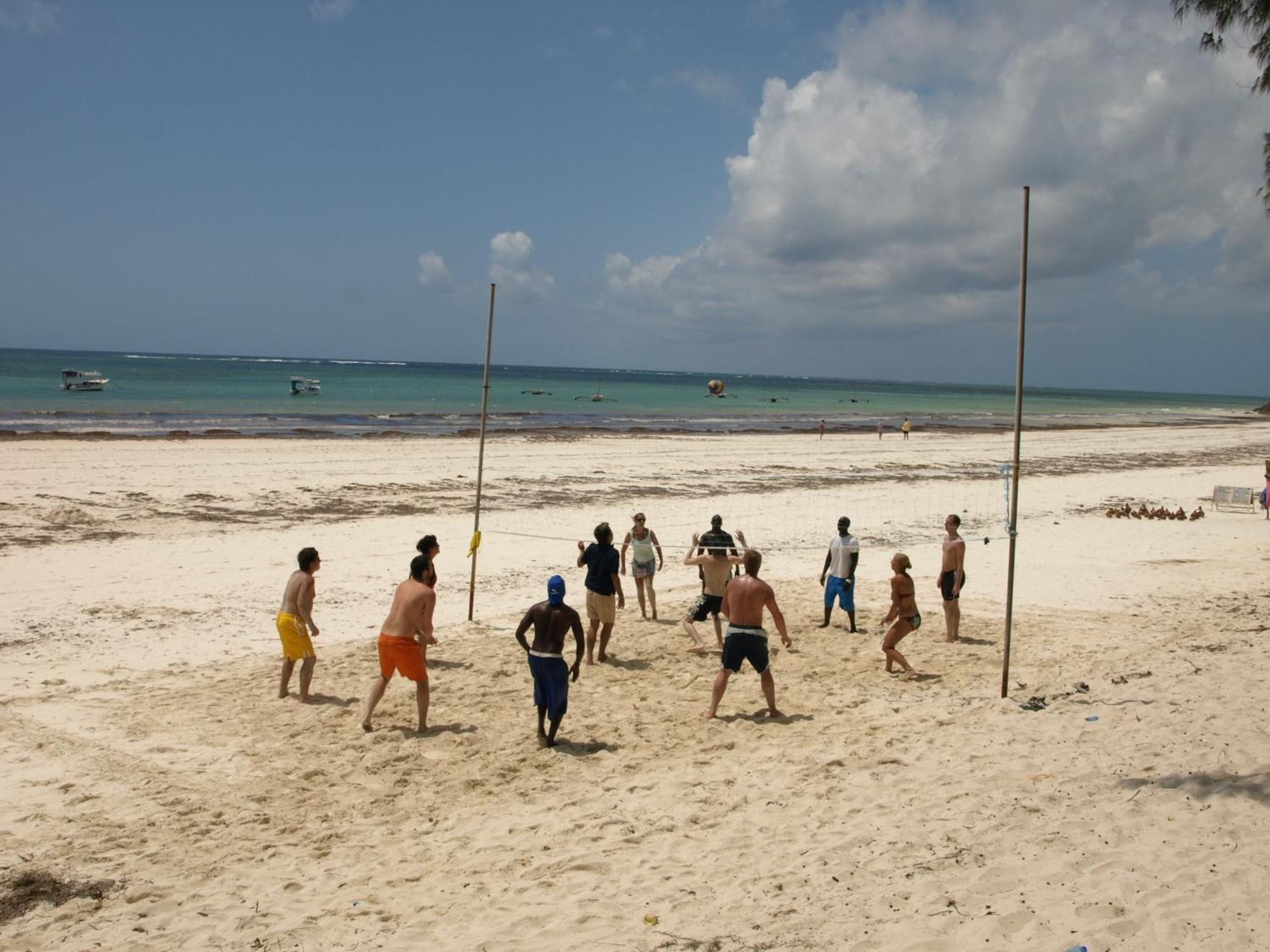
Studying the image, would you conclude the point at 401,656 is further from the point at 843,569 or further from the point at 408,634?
the point at 843,569

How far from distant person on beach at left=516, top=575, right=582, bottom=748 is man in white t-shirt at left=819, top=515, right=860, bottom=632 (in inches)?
158

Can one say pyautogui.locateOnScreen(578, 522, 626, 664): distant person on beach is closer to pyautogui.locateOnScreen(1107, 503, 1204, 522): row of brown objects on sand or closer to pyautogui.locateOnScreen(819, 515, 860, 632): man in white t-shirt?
pyautogui.locateOnScreen(819, 515, 860, 632): man in white t-shirt

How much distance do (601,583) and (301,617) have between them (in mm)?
2851

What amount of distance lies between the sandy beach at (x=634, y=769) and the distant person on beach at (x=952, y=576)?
0.29m

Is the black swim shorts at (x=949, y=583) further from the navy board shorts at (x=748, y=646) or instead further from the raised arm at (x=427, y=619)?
the raised arm at (x=427, y=619)

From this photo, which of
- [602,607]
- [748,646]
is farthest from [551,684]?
[602,607]

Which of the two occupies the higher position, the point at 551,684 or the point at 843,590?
the point at 843,590

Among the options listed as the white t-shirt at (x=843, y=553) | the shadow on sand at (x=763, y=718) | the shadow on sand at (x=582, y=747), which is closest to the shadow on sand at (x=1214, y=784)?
the shadow on sand at (x=763, y=718)

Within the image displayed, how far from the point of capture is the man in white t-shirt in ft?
32.7

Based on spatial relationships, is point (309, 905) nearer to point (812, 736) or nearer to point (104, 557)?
point (812, 736)

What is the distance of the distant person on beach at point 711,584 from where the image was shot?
9.31 metres

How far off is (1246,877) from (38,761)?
7795 millimetres

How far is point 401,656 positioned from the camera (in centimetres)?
711

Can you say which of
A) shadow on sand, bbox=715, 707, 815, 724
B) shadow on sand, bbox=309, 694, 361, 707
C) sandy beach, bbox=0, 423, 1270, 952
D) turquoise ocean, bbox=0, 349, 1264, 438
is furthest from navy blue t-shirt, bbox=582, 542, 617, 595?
turquoise ocean, bbox=0, 349, 1264, 438
